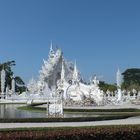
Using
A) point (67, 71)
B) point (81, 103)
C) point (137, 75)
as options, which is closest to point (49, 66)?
point (67, 71)

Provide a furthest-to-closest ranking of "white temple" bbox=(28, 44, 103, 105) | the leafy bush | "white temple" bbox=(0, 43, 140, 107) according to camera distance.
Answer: "white temple" bbox=(28, 44, 103, 105) → "white temple" bbox=(0, 43, 140, 107) → the leafy bush

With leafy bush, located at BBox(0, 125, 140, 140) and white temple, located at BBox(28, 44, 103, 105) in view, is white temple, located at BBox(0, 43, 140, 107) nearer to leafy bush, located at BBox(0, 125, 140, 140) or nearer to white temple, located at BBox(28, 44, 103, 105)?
white temple, located at BBox(28, 44, 103, 105)

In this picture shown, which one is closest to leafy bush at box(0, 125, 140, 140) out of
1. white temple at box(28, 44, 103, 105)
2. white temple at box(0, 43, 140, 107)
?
white temple at box(0, 43, 140, 107)

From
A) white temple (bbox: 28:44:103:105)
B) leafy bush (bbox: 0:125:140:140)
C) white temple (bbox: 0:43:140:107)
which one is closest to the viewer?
leafy bush (bbox: 0:125:140:140)

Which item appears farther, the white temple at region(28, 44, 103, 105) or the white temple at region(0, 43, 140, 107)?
the white temple at region(28, 44, 103, 105)

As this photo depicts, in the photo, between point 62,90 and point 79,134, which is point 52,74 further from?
point 79,134

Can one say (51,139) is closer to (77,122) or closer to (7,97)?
(77,122)

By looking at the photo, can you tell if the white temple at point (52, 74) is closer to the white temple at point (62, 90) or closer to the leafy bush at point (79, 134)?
the white temple at point (62, 90)

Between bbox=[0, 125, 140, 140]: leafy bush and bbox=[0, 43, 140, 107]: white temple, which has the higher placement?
bbox=[0, 43, 140, 107]: white temple

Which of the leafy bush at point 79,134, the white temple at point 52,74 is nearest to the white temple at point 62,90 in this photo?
the white temple at point 52,74

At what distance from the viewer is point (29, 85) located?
Answer: 71.3 meters

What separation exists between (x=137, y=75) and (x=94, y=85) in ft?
229

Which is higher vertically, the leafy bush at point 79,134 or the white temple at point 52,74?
the white temple at point 52,74

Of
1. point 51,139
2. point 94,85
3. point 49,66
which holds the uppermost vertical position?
point 49,66
